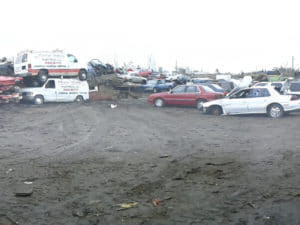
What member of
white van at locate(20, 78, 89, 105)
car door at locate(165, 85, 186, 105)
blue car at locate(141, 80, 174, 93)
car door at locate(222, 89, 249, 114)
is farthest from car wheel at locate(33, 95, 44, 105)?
car door at locate(222, 89, 249, 114)

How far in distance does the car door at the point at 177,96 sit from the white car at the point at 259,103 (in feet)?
12.0

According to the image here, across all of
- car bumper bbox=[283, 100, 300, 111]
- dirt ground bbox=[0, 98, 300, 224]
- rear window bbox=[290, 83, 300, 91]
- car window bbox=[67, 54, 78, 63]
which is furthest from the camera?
car window bbox=[67, 54, 78, 63]

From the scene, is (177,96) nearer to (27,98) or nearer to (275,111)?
(275,111)

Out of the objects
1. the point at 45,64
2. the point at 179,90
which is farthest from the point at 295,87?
the point at 45,64

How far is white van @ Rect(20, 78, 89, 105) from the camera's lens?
79.7 ft

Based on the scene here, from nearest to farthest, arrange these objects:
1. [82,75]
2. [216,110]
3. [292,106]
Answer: [292,106]
[216,110]
[82,75]

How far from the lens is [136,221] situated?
194 inches

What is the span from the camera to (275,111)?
17.2 metres

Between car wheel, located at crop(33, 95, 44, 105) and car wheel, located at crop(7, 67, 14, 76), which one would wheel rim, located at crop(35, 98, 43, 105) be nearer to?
car wheel, located at crop(33, 95, 44, 105)

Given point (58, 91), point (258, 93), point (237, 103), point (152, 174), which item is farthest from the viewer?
point (58, 91)

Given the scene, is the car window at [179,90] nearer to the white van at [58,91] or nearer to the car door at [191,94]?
the car door at [191,94]

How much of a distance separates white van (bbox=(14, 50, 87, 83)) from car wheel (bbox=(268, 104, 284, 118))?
539 inches

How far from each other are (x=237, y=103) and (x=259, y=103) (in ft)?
3.35

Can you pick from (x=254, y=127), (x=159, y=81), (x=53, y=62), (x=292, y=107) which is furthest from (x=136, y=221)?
(x=159, y=81)
